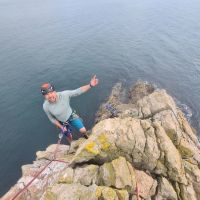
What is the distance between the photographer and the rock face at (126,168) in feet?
36.7

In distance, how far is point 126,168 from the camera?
12.4m

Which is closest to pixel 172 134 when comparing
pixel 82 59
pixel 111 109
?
pixel 111 109

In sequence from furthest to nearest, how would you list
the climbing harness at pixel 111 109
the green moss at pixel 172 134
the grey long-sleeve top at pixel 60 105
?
the climbing harness at pixel 111 109 < the green moss at pixel 172 134 < the grey long-sleeve top at pixel 60 105

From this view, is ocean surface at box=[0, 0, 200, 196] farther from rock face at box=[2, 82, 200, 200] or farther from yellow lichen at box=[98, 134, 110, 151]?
yellow lichen at box=[98, 134, 110, 151]

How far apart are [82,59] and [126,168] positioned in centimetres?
3446

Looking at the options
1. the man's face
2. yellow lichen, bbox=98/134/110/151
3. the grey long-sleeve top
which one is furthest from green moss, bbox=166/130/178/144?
the man's face

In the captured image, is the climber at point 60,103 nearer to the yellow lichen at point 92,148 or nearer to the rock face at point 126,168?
the rock face at point 126,168

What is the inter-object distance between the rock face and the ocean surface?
436 inches

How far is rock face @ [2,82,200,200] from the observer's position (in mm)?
11201

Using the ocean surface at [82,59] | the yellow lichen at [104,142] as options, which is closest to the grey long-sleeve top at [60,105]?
the yellow lichen at [104,142]

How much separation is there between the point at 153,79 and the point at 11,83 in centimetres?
2319

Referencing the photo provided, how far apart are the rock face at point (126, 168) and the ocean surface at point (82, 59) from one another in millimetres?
11081

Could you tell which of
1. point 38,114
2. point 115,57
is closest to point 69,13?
point 115,57

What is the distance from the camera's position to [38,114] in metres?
28.7
